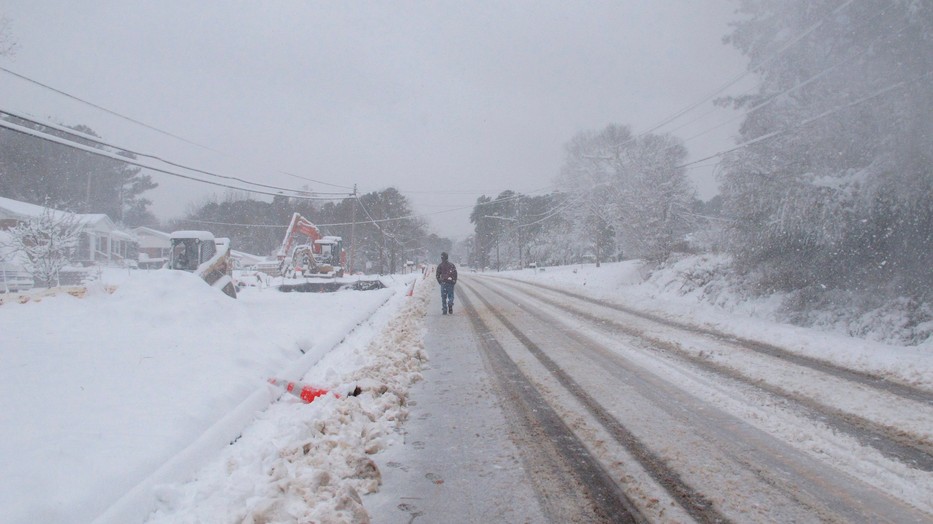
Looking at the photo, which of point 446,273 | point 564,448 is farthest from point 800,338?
point 446,273

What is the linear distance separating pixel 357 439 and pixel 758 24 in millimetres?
15757

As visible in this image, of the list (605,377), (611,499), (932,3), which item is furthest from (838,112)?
(611,499)

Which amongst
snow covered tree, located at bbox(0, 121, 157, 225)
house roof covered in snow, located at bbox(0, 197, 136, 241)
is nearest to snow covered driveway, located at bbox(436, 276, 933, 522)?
house roof covered in snow, located at bbox(0, 197, 136, 241)

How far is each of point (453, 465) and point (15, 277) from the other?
2466 centimetres

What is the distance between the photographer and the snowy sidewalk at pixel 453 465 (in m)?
3.12

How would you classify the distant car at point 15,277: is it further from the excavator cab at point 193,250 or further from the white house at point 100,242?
the white house at point 100,242

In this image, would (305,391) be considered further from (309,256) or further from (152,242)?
(152,242)

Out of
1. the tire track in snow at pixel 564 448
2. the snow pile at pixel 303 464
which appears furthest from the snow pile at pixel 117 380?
the tire track in snow at pixel 564 448

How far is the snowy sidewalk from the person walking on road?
7.87m

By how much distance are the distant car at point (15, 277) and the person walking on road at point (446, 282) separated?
1736 cm

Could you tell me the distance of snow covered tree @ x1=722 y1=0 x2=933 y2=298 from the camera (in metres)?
9.30

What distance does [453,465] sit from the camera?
12.6ft

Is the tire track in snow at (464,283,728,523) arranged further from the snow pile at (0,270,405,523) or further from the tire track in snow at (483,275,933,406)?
the tire track in snow at (483,275,933,406)

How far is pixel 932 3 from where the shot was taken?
890 centimetres
